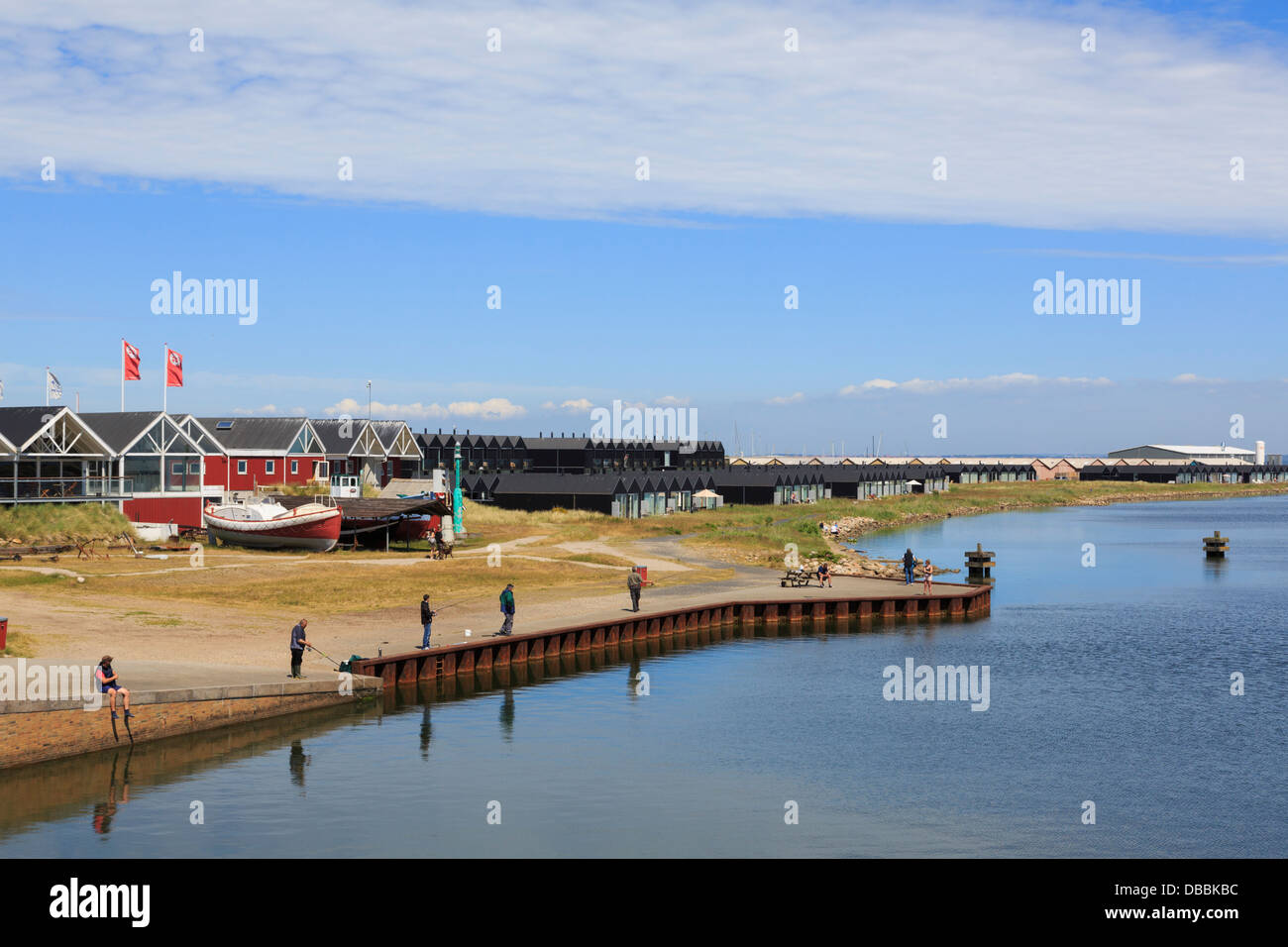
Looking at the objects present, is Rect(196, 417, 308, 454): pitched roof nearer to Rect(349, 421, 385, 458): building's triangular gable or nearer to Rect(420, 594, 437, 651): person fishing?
Rect(349, 421, 385, 458): building's triangular gable

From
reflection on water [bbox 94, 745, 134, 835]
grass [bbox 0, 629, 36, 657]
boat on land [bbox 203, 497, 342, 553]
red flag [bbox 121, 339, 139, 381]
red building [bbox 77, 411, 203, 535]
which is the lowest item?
reflection on water [bbox 94, 745, 134, 835]

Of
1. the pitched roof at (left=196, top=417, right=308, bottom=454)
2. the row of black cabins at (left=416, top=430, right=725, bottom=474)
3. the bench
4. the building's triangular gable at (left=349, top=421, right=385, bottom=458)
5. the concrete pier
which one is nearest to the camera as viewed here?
the concrete pier

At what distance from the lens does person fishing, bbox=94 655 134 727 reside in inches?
1161

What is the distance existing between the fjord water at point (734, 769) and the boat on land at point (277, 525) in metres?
27.7

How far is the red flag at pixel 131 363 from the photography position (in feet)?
238

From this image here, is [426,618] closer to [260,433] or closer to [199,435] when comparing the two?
[199,435]

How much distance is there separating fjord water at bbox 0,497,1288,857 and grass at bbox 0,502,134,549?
32394mm

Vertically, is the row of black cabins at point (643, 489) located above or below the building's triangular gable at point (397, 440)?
below

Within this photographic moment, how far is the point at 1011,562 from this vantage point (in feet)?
307

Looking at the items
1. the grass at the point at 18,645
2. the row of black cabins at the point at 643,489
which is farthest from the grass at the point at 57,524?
the row of black cabins at the point at 643,489

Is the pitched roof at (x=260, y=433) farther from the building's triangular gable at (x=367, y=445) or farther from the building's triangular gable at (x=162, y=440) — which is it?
the building's triangular gable at (x=162, y=440)

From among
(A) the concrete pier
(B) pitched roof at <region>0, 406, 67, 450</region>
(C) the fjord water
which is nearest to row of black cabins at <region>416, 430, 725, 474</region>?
(B) pitched roof at <region>0, 406, 67, 450</region>
